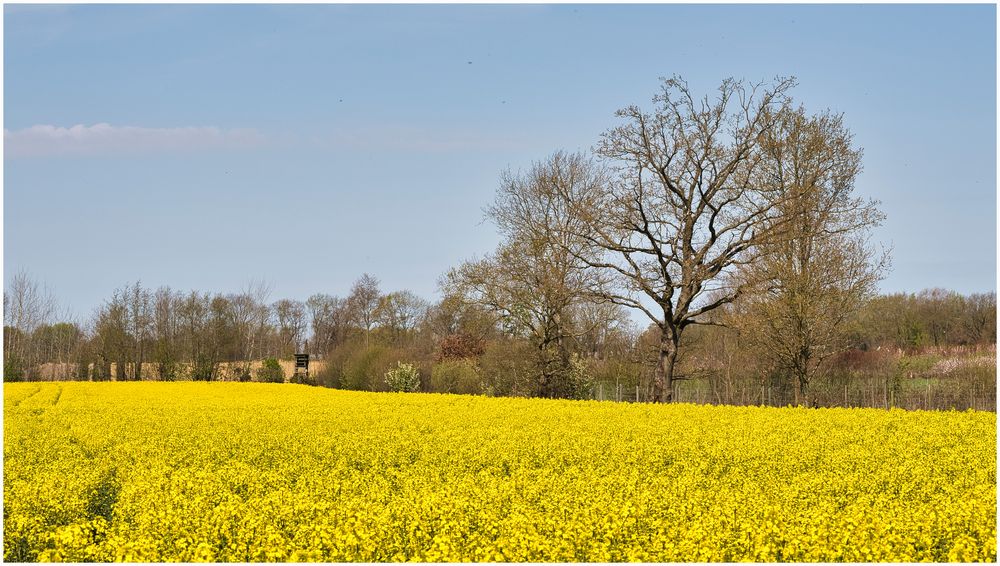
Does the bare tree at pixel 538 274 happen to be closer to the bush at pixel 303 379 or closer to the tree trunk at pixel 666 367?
the tree trunk at pixel 666 367

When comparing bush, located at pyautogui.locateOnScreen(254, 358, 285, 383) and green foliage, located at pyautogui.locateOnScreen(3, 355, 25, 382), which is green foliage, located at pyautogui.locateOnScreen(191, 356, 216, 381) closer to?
bush, located at pyautogui.locateOnScreen(254, 358, 285, 383)

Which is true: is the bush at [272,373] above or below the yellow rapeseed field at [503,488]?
above

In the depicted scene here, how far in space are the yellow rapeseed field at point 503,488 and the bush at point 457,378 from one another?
2009 centimetres

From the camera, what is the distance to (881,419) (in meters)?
20.7

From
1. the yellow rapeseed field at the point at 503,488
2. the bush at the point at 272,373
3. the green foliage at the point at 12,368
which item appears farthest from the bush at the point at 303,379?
the yellow rapeseed field at the point at 503,488

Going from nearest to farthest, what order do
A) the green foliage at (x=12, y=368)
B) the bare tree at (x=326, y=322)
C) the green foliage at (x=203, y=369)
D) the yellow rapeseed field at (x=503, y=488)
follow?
the yellow rapeseed field at (x=503, y=488), the green foliage at (x=12, y=368), the green foliage at (x=203, y=369), the bare tree at (x=326, y=322)

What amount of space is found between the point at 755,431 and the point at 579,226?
1609 centimetres

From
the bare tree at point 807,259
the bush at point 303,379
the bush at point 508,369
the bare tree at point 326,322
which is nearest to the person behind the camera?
the bare tree at point 807,259

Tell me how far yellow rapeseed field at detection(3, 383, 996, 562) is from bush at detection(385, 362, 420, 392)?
22.1 metres

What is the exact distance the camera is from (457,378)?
43.3m

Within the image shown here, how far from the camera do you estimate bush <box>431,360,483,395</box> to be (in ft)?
137

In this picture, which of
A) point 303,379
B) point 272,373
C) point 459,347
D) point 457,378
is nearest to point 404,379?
point 457,378

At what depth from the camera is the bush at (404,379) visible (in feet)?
144

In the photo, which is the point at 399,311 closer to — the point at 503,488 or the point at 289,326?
the point at 289,326
